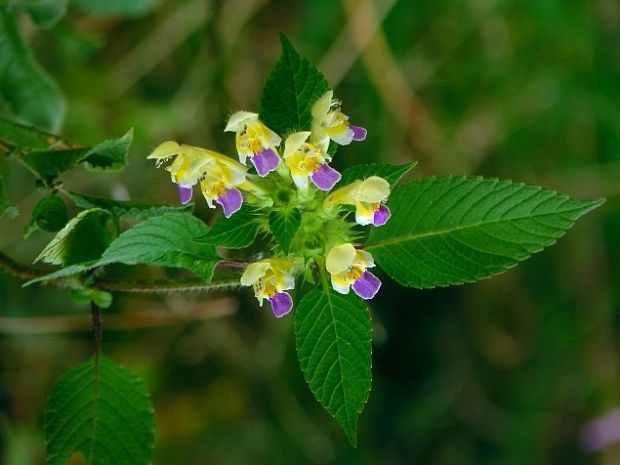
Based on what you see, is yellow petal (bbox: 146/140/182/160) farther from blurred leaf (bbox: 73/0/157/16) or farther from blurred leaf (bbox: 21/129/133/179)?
blurred leaf (bbox: 73/0/157/16)

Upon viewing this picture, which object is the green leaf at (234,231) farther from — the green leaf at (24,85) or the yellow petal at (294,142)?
the green leaf at (24,85)

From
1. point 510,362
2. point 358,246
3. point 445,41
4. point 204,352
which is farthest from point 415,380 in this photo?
point 358,246

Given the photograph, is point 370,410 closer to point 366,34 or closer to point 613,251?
point 613,251

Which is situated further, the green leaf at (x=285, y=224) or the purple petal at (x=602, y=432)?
the purple petal at (x=602, y=432)

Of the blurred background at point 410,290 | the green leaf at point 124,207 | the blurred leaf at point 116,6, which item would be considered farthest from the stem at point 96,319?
the blurred background at point 410,290

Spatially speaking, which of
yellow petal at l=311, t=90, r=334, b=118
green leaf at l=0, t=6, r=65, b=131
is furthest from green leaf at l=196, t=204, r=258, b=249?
green leaf at l=0, t=6, r=65, b=131
